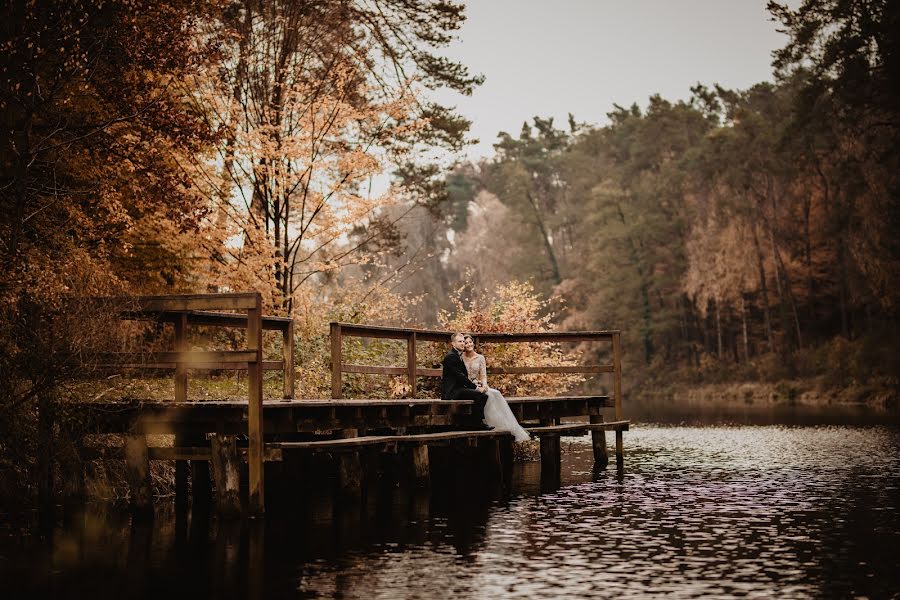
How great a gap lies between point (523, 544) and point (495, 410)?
6872mm

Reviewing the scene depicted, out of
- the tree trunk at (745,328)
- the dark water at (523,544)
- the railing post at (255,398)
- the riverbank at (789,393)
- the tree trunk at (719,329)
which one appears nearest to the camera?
the dark water at (523,544)

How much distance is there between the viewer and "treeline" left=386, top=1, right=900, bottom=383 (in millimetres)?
47406

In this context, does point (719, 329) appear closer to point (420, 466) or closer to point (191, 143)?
point (191, 143)

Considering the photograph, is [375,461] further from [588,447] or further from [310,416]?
[588,447]

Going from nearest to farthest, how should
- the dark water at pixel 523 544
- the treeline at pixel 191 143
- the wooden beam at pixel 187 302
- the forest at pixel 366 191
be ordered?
the dark water at pixel 523 544
the wooden beam at pixel 187 302
the treeline at pixel 191 143
the forest at pixel 366 191

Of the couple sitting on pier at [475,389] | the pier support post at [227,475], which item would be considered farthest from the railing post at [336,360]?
the pier support post at [227,475]

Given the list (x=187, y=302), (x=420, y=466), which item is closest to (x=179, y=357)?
(x=187, y=302)

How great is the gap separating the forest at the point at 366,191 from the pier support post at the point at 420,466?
5.32 metres

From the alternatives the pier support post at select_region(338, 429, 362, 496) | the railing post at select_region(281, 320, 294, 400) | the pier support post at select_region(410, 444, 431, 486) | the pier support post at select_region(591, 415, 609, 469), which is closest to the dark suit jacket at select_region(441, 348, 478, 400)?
the pier support post at select_region(410, 444, 431, 486)

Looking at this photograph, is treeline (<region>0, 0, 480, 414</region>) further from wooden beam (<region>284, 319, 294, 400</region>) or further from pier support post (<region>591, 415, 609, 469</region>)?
pier support post (<region>591, 415, 609, 469</region>)

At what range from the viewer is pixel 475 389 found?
744 inches

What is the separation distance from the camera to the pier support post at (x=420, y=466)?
17672 mm

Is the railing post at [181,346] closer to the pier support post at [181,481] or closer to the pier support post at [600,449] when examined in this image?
the pier support post at [181,481]

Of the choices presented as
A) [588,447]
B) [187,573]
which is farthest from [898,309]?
[187,573]
